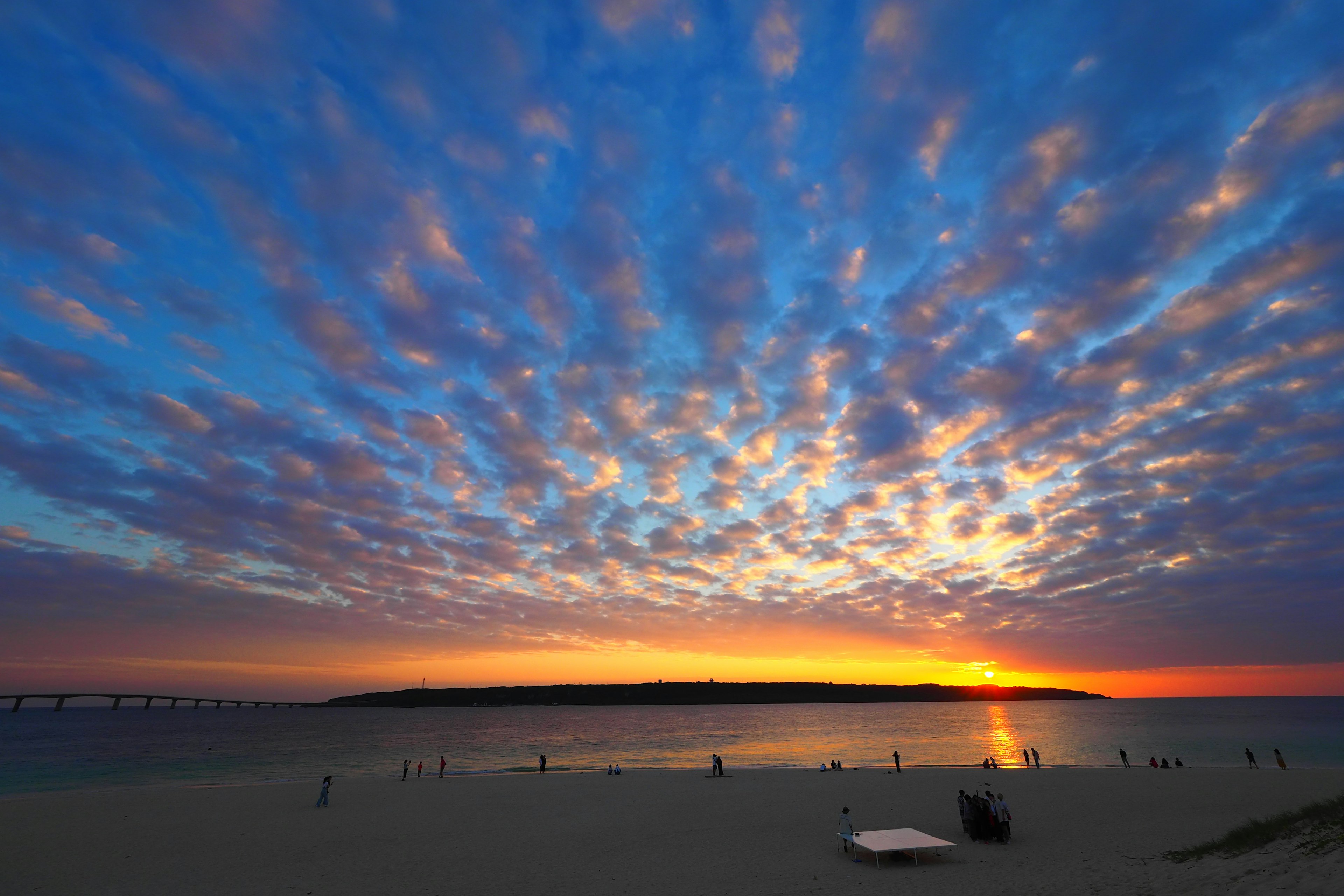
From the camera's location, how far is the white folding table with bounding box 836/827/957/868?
18562 millimetres

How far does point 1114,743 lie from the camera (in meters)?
78.7

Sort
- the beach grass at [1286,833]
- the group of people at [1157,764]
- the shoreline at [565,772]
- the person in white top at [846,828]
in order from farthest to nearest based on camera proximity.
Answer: the group of people at [1157,764]
the shoreline at [565,772]
the person in white top at [846,828]
the beach grass at [1286,833]

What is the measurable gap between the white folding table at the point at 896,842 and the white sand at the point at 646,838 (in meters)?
0.55

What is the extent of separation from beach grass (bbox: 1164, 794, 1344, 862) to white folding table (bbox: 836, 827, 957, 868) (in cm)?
611

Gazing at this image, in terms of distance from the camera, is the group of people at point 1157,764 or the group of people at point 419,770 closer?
the group of people at point 1157,764

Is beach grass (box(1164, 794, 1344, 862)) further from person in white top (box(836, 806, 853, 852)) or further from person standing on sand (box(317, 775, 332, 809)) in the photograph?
person standing on sand (box(317, 775, 332, 809))

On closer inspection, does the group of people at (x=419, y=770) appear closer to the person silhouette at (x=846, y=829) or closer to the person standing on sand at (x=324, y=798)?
the person standing on sand at (x=324, y=798)

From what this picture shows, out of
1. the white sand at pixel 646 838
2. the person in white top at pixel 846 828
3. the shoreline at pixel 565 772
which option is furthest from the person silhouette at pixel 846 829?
the shoreline at pixel 565 772

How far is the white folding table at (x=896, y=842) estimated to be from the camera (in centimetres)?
1856

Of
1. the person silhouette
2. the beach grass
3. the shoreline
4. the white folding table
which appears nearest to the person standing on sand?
the shoreline

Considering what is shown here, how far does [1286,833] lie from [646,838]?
758 inches

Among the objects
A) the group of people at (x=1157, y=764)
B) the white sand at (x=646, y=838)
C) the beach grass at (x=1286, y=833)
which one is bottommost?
the white sand at (x=646, y=838)

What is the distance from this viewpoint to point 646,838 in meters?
24.2

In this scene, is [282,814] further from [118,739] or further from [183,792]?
[118,739]
